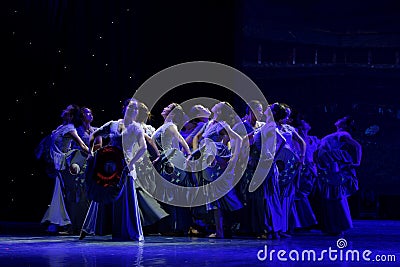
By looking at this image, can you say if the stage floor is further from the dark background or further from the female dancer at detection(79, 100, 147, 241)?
the dark background

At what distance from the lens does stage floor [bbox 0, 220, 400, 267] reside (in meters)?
7.30

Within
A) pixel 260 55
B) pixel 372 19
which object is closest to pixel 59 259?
pixel 260 55

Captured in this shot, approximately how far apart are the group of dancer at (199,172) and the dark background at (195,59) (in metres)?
2.24

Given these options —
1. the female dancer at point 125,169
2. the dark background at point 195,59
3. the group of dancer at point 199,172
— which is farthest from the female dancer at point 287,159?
the dark background at point 195,59

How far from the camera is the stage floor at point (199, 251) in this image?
7305 mm

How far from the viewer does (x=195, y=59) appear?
534 inches

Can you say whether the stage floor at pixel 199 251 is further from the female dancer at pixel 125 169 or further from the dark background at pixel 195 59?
the dark background at pixel 195 59

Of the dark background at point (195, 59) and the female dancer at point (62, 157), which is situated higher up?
the dark background at point (195, 59)

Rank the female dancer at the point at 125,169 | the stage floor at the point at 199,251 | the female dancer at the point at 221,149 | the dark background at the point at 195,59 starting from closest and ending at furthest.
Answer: the stage floor at the point at 199,251
the female dancer at the point at 125,169
the female dancer at the point at 221,149
the dark background at the point at 195,59

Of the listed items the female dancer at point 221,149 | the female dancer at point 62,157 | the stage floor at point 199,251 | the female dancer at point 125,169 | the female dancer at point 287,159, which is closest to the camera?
the stage floor at point 199,251

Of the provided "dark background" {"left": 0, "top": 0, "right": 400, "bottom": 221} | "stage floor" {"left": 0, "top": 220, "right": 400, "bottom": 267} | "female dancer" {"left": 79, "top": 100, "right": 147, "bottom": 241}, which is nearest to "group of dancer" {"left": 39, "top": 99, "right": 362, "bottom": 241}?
"female dancer" {"left": 79, "top": 100, "right": 147, "bottom": 241}

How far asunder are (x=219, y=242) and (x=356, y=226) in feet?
13.2

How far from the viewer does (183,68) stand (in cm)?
1355

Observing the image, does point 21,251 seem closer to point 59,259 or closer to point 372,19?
point 59,259
